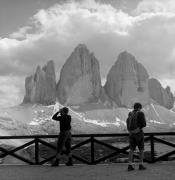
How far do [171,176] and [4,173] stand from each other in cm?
495

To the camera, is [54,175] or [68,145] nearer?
[54,175]

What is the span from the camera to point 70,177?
11.4 metres

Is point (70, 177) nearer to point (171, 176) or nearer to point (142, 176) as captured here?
point (142, 176)

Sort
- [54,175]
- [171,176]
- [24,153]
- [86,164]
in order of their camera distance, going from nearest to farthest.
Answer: [171,176] < [54,175] < [86,164] < [24,153]

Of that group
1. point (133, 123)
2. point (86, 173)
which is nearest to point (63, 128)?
point (86, 173)

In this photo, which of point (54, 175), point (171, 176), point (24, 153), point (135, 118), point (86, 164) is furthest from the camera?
point (24, 153)

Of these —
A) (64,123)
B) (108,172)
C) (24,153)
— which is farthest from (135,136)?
(24,153)

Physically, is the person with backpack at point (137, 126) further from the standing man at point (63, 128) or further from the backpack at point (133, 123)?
the standing man at point (63, 128)

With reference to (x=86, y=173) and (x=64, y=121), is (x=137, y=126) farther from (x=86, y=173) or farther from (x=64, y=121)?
(x=64, y=121)

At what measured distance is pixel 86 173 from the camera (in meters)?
12.1

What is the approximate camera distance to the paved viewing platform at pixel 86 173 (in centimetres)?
1116

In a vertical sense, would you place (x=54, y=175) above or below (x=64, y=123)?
below

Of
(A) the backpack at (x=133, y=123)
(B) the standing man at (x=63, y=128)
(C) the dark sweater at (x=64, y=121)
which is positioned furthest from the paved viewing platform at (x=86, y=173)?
(C) the dark sweater at (x=64, y=121)

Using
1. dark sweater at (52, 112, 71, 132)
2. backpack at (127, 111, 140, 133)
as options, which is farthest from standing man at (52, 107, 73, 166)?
backpack at (127, 111, 140, 133)
